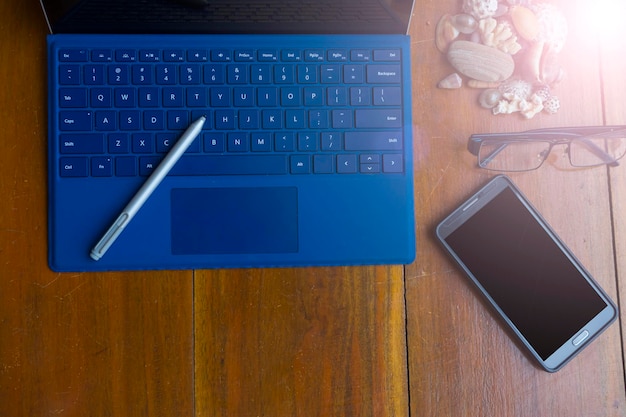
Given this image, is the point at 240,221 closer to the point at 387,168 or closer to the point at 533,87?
the point at 387,168

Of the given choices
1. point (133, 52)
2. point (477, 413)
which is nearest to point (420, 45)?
point (133, 52)

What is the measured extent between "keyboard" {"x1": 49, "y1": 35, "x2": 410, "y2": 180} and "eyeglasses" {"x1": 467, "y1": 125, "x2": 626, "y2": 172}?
0.11m

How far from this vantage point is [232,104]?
0.65 meters

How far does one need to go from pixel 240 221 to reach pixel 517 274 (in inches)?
13.5

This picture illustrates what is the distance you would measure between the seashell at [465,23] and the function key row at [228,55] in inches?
3.7

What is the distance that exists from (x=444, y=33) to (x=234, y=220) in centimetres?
35

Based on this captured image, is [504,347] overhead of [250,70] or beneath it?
beneath

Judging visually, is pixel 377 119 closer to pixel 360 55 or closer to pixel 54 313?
pixel 360 55

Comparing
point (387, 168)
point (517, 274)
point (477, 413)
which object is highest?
point (387, 168)

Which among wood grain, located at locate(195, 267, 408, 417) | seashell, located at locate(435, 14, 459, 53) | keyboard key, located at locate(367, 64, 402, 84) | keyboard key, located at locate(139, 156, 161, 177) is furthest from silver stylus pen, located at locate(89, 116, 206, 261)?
seashell, located at locate(435, 14, 459, 53)

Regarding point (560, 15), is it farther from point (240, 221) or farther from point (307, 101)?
point (240, 221)

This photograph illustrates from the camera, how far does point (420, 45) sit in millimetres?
690

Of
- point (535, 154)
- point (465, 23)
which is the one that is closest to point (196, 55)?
point (465, 23)

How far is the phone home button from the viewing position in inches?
26.3
